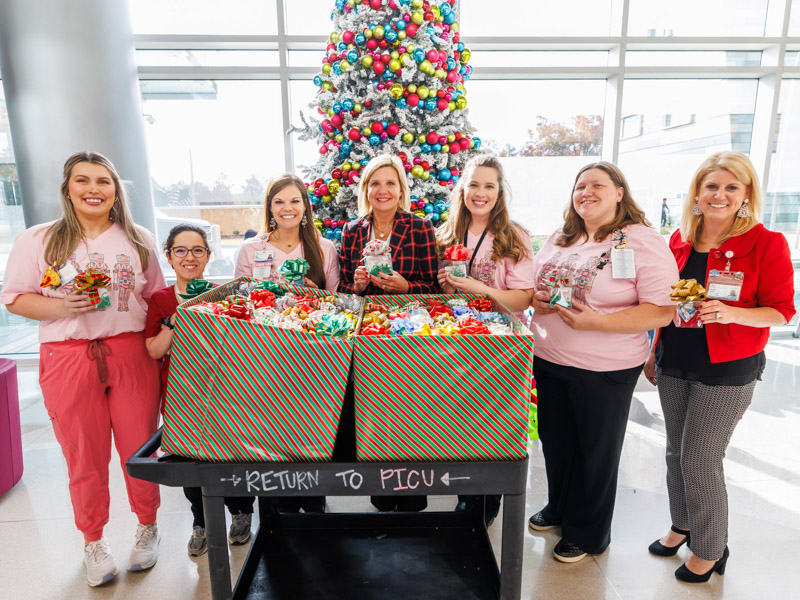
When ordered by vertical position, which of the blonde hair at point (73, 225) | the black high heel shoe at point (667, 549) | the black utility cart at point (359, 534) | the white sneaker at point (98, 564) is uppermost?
the blonde hair at point (73, 225)

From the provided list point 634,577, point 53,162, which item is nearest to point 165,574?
point 634,577

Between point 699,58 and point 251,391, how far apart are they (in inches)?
247

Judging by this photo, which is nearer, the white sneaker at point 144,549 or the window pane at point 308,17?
Answer: the white sneaker at point 144,549

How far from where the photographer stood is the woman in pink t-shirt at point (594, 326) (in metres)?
1.83

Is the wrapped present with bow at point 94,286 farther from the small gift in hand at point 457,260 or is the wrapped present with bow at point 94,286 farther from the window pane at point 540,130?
the window pane at point 540,130

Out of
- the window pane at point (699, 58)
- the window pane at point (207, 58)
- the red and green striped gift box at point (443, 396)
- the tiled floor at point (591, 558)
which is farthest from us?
the window pane at point (699, 58)

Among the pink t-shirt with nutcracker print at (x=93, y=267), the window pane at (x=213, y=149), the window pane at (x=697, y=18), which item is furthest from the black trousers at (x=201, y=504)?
the window pane at (x=697, y=18)

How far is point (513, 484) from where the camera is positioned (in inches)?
45.9

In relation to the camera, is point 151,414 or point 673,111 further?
point 673,111

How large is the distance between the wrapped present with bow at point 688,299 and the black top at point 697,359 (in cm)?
22

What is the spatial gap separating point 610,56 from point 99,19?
4916 millimetres

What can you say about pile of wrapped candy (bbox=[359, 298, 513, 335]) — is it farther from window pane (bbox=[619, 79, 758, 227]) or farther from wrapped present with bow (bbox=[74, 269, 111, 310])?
window pane (bbox=[619, 79, 758, 227])

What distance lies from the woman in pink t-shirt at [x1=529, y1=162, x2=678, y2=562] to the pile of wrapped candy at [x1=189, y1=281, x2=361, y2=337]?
740 millimetres

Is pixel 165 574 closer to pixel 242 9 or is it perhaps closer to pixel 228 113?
pixel 228 113
